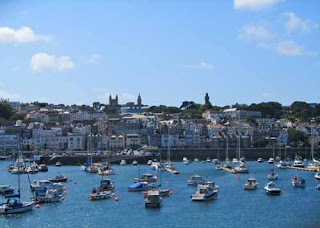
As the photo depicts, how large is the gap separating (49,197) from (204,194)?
24.3 ft

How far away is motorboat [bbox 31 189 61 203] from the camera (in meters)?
32.8

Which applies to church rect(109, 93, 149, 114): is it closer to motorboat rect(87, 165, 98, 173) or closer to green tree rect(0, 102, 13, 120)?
green tree rect(0, 102, 13, 120)

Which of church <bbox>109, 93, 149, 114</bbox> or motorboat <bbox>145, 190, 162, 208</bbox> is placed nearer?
motorboat <bbox>145, 190, 162, 208</bbox>

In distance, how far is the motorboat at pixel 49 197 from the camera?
108ft

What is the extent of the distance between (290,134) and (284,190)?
52734mm

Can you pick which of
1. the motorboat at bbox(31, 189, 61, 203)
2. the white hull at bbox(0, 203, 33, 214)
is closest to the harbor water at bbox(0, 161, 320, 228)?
the white hull at bbox(0, 203, 33, 214)

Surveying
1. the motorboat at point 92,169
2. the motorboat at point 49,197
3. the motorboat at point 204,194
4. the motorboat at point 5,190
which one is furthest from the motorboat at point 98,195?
the motorboat at point 92,169

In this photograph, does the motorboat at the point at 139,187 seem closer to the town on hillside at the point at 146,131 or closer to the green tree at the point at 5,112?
the town on hillside at the point at 146,131

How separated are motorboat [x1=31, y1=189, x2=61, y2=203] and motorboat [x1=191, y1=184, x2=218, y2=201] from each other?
6.59 metres

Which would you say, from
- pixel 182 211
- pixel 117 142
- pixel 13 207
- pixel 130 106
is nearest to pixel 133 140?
pixel 117 142

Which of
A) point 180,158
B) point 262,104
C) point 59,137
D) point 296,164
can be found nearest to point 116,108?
point 262,104

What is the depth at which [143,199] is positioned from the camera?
34.4 meters

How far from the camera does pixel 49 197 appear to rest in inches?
1308

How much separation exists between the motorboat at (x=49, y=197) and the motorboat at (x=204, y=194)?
6590 mm
